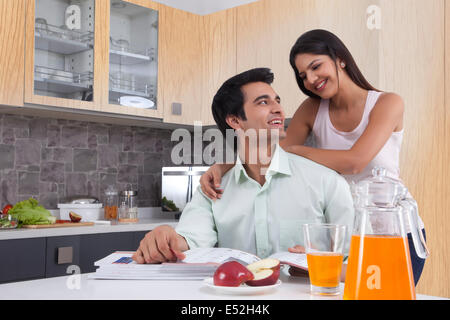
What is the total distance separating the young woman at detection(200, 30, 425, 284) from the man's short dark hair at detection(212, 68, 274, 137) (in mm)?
130

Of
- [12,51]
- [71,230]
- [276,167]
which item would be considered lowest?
[71,230]

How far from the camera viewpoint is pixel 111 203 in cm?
338

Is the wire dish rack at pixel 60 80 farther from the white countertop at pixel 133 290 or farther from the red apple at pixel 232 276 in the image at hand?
the red apple at pixel 232 276

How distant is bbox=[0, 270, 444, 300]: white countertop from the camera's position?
888 millimetres

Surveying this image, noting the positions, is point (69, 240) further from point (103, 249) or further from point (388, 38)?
point (388, 38)

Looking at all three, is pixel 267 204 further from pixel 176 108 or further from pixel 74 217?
pixel 176 108

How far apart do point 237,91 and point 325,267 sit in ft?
3.17

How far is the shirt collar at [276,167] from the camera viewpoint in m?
1.50

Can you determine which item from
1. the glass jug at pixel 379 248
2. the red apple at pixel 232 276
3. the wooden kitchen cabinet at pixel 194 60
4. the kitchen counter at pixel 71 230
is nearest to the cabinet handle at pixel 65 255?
the kitchen counter at pixel 71 230

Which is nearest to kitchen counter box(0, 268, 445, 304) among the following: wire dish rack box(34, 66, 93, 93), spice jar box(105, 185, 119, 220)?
wire dish rack box(34, 66, 93, 93)

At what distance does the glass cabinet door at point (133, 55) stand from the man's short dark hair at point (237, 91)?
152cm

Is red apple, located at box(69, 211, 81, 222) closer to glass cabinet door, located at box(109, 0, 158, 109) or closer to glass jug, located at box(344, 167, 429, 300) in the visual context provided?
glass cabinet door, located at box(109, 0, 158, 109)

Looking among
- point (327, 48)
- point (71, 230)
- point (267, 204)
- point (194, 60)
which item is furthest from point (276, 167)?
point (194, 60)

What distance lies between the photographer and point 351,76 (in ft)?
5.65
